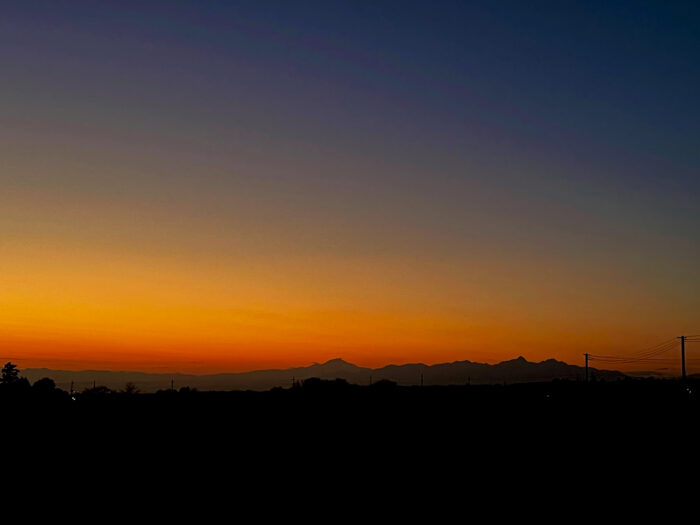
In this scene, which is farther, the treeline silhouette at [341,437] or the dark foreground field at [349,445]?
the treeline silhouette at [341,437]

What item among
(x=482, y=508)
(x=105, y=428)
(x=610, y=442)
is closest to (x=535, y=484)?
(x=482, y=508)

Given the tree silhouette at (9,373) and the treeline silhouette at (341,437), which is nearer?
the treeline silhouette at (341,437)

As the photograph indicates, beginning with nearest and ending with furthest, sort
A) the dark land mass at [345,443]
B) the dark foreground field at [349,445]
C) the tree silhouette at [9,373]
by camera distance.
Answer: the dark foreground field at [349,445] < the dark land mass at [345,443] < the tree silhouette at [9,373]

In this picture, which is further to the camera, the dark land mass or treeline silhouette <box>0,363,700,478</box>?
treeline silhouette <box>0,363,700,478</box>

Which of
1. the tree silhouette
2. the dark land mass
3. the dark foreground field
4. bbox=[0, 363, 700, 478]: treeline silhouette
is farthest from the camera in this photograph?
the tree silhouette

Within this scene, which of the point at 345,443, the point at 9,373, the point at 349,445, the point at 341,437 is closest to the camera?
the point at 349,445

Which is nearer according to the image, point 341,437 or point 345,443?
point 345,443

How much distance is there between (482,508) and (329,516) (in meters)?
3.99

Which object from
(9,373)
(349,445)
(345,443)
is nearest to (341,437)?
(345,443)

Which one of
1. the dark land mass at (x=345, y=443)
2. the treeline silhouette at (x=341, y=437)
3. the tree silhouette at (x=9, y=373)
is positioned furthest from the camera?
the tree silhouette at (x=9, y=373)

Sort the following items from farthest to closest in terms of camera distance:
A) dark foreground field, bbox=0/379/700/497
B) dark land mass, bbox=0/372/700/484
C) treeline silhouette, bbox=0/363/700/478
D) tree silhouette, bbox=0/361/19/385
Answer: tree silhouette, bbox=0/361/19/385 → treeline silhouette, bbox=0/363/700/478 → dark land mass, bbox=0/372/700/484 → dark foreground field, bbox=0/379/700/497

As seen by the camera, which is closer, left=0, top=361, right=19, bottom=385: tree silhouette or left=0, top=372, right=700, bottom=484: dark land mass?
left=0, top=372, right=700, bottom=484: dark land mass

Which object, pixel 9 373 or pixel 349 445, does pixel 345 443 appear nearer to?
pixel 349 445

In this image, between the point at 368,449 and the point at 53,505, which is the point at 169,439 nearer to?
the point at 368,449
